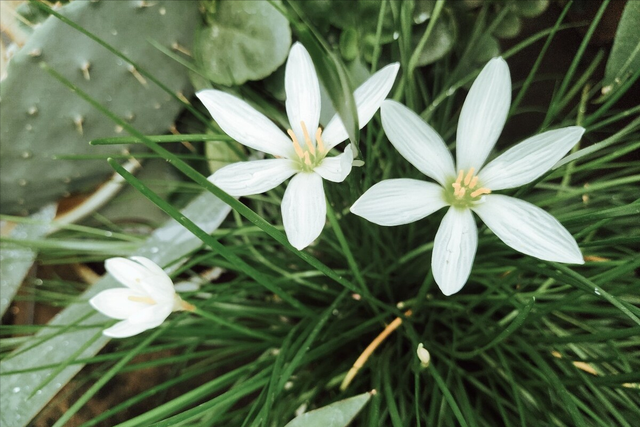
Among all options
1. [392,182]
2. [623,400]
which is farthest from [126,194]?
[623,400]

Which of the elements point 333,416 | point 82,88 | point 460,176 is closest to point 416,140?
point 460,176

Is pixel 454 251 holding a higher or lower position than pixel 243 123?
lower

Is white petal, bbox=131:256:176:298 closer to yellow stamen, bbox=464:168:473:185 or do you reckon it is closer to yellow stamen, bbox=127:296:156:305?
yellow stamen, bbox=127:296:156:305

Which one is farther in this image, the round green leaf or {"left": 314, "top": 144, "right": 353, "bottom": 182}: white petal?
the round green leaf

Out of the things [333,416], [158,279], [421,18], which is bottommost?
[333,416]

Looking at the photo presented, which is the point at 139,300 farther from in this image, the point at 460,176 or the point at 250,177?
the point at 460,176

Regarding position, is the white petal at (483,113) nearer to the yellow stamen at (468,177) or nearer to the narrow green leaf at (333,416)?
the yellow stamen at (468,177)

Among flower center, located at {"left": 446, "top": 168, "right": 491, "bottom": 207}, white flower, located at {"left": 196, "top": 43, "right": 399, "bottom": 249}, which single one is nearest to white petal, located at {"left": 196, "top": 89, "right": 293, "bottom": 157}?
white flower, located at {"left": 196, "top": 43, "right": 399, "bottom": 249}
